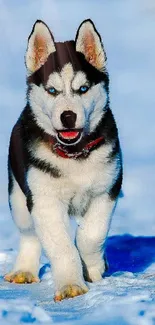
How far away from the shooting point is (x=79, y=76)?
5.93 meters

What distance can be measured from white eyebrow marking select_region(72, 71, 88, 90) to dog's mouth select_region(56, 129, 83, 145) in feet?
1.05

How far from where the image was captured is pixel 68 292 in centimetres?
539

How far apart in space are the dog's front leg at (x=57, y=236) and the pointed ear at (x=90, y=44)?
3.23 feet

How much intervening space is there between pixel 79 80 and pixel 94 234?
1111mm

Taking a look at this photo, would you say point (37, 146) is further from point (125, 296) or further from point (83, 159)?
point (125, 296)

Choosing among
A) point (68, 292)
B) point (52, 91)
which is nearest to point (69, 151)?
point (52, 91)

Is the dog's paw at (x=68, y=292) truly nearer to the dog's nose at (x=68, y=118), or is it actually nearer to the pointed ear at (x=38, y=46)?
the dog's nose at (x=68, y=118)

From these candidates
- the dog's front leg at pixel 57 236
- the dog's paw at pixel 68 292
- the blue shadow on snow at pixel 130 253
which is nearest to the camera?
the dog's paw at pixel 68 292

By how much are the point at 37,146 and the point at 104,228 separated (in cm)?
77

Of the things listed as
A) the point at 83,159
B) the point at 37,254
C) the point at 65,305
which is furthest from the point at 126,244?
the point at 65,305

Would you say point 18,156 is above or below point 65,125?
below

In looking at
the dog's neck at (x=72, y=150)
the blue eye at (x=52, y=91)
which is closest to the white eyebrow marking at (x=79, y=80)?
the blue eye at (x=52, y=91)

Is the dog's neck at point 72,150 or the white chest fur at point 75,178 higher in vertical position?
the dog's neck at point 72,150

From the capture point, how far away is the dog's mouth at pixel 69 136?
5.75 meters
